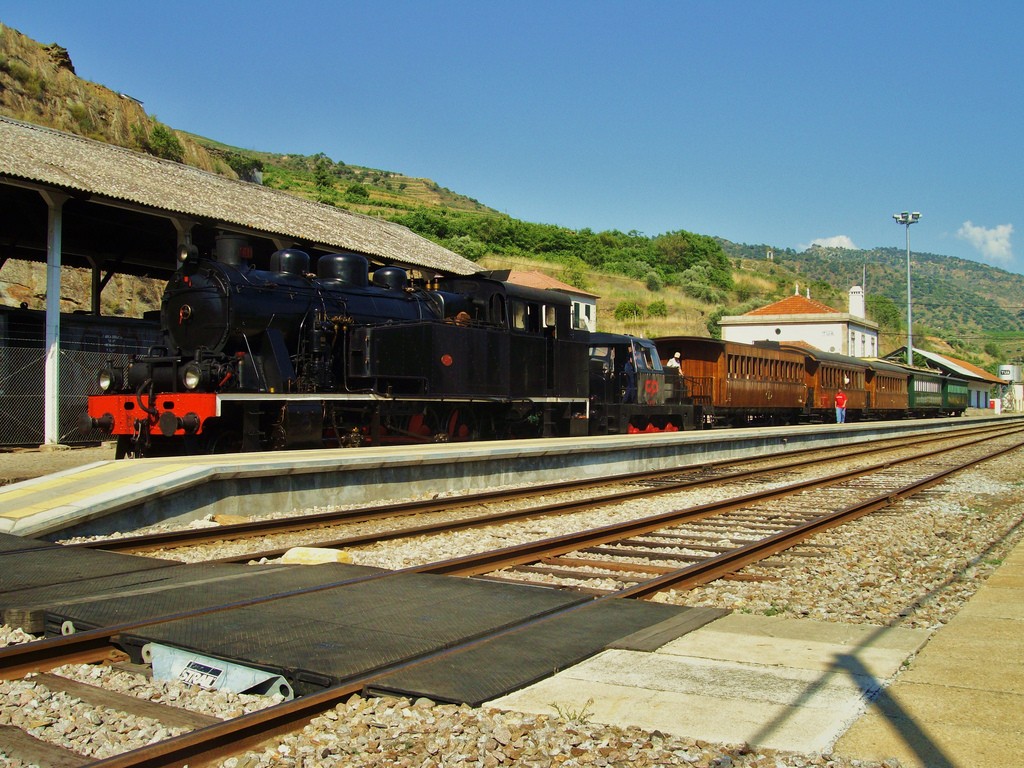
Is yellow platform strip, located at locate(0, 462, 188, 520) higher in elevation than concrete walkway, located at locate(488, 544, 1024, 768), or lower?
higher

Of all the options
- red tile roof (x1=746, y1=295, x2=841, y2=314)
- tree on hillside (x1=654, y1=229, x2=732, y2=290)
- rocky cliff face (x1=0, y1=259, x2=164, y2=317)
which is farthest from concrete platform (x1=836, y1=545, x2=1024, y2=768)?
→ tree on hillside (x1=654, y1=229, x2=732, y2=290)

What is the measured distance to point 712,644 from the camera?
4.64 meters

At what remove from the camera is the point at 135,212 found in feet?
63.0

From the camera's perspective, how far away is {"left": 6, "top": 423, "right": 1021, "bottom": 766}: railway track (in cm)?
324

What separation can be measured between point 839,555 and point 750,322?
5997 cm

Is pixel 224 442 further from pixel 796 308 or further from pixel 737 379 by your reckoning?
pixel 796 308

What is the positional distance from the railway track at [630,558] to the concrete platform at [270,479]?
151 inches

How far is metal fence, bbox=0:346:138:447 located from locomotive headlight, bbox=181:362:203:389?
676 centimetres

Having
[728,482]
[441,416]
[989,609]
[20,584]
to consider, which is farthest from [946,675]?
[441,416]

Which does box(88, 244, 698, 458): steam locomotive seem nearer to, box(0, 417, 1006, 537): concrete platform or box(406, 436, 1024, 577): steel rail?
box(0, 417, 1006, 537): concrete platform

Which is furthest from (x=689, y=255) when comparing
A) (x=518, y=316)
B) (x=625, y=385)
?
(x=518, y=316)

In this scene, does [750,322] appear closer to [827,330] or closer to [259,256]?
[827,330]

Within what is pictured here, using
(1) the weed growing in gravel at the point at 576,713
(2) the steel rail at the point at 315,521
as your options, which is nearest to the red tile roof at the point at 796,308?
(2) the steel rail at the point at 315,521

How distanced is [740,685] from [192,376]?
9.92 meters
